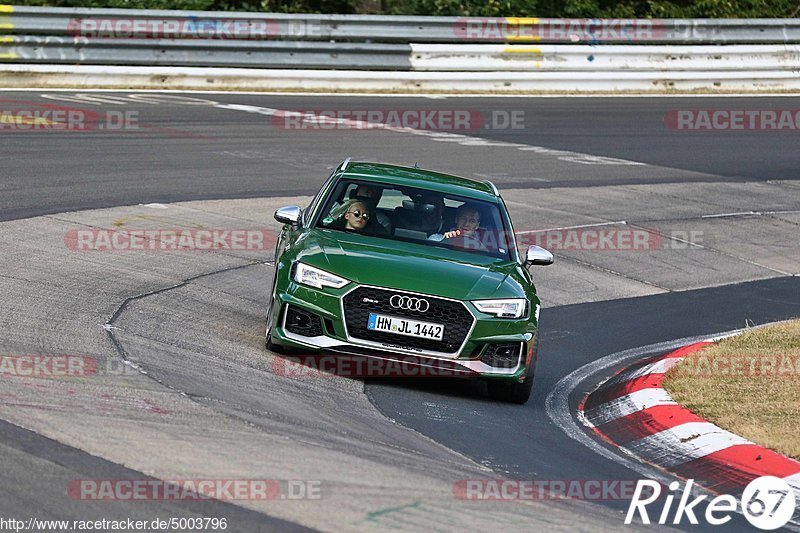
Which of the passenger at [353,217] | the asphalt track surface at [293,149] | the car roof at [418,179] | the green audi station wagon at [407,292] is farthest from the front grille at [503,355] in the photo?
the asphalt track surface at [293,149]

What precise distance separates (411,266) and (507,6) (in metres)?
22.7

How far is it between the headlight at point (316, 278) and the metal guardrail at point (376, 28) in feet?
52.0

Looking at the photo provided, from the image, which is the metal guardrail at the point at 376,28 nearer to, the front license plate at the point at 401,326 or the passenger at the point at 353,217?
the passenger at the point at 353,217

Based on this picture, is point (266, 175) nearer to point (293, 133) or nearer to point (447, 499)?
point (293, 133)

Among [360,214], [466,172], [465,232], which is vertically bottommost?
[466,172]

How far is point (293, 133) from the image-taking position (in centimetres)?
2109

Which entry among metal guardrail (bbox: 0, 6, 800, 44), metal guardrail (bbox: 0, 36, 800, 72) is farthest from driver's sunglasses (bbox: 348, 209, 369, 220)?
metal guardrail (bbox: 0, 6, 800, 44)

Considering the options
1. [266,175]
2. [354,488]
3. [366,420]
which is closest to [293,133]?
[266,175]

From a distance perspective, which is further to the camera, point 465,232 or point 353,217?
point 465,232

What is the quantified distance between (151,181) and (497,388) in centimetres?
827

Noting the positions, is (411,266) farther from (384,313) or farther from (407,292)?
(384,313)

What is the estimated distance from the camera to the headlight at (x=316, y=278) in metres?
9.10

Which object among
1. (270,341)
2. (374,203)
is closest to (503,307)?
(374,203)

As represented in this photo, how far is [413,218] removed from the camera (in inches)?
403
